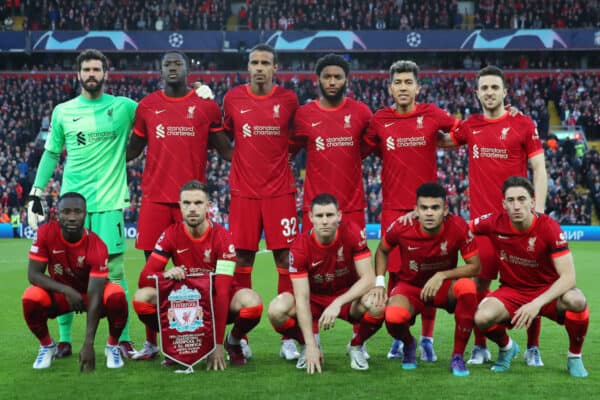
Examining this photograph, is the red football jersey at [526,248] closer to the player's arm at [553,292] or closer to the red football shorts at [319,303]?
the player's arm at [553,292]

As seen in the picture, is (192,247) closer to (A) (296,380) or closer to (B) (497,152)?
(A) (296,380)

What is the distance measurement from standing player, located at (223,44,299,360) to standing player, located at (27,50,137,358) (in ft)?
3.04

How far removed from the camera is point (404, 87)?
681 cm

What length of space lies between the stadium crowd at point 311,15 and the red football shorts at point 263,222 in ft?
98.0

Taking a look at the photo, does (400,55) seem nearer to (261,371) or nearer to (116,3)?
(116,3)

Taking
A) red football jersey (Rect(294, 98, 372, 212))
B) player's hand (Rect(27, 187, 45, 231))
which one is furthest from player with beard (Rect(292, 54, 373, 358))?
player's hand (Rect(27, 187, 45, 231))

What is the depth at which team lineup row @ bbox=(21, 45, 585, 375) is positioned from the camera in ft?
22.2

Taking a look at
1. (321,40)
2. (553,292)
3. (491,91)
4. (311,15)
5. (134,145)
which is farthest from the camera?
(311,15)

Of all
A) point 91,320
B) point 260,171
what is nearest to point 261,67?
point 260,171

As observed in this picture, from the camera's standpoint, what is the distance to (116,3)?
37844 millimetres

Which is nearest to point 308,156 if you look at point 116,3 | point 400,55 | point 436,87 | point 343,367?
point 343,367

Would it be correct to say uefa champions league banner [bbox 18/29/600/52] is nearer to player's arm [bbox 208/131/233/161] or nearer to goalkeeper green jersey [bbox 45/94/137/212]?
player's arm [bbox 208/131/233/161]

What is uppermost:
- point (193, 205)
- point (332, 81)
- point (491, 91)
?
point (332, 81)

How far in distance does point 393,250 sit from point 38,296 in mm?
2737
